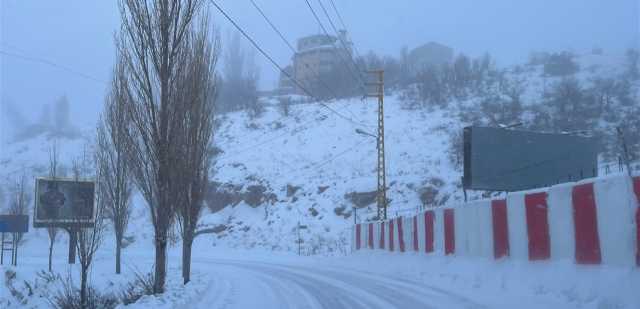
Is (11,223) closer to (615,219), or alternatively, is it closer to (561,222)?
(561,222)

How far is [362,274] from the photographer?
58.3 feet

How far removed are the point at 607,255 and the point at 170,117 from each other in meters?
8.44

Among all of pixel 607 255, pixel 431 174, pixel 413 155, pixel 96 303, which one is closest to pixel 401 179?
pixel 431 174

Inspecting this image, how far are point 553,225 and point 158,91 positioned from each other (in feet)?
26.8

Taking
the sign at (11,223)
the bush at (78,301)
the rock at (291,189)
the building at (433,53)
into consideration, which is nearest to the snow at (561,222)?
the bush at (78,301)

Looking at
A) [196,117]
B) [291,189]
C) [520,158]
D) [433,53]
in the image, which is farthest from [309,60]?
[196,117]

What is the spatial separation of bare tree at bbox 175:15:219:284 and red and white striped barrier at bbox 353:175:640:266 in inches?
266

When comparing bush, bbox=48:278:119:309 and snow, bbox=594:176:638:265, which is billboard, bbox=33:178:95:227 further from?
snow, bbox=594:176:638:265

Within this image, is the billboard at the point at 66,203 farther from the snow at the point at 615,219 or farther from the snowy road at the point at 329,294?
the snow at the point at 615,219

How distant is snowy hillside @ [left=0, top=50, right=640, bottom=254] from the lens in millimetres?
39062

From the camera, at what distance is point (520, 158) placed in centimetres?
2306

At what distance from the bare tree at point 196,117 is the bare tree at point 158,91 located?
0.84 ft

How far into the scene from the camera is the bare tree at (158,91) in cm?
1133

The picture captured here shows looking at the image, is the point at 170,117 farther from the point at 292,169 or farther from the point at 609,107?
the point at 292,169
